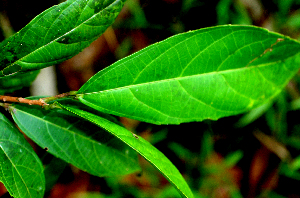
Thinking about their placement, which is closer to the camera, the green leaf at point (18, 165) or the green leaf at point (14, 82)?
the green leaf at point (18, 165)

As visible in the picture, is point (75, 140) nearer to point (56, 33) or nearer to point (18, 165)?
point (18, 165)

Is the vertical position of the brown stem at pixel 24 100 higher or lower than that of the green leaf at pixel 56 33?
lower

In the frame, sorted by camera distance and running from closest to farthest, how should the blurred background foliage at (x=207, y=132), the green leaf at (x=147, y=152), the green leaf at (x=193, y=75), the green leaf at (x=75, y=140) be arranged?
the green leaf at (x=147, y=152)
the green leaf at (x=193, y=75)
the green leaf at (x=75, y=140)
the blurred background foliage at (x=207, y=132)

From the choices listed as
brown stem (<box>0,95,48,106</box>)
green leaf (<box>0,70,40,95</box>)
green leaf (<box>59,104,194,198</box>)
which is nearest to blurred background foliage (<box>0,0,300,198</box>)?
green leaf (<box>0,70,40,95</box>)

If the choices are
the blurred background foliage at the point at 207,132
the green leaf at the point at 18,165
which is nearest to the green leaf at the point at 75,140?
the green leaf at the point at 18,165

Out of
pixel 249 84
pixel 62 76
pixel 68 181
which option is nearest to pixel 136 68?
pixel 249 84

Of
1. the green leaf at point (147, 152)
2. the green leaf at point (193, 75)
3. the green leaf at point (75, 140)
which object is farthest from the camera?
the green leaf at point (75, 140)

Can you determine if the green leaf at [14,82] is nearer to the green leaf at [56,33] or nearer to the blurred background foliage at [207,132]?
the green leaf at [56,33]

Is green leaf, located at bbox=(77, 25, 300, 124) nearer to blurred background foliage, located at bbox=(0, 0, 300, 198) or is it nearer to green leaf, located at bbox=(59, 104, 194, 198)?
green leaf, located at bbox=(59, 104, 194, 198)
